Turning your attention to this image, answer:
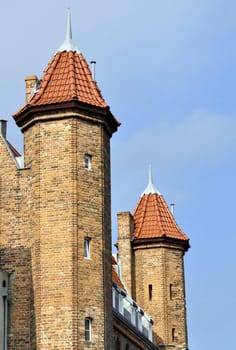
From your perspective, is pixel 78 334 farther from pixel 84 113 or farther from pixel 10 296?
pixel 84 113

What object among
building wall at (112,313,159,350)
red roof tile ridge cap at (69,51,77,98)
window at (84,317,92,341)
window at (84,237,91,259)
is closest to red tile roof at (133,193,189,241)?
building wall at (112,313,159,350)

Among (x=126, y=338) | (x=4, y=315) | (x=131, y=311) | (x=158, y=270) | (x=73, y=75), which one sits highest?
(x=73, y=75)

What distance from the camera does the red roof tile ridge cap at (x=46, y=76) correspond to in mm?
38888

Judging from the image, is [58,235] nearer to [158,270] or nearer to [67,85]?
[67,85]

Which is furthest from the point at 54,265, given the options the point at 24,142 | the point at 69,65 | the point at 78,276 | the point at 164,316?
the point at 164,316

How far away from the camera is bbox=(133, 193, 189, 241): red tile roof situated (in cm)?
5678

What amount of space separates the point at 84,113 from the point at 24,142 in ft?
8.78

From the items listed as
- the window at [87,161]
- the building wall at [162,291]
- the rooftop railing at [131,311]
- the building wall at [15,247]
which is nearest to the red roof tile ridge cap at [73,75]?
the window at [87,161]

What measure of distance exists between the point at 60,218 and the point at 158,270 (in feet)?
65.6

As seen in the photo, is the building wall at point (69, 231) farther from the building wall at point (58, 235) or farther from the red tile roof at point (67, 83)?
the red tile roof at point (67, 83)

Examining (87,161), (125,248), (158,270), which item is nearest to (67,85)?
(87,161)

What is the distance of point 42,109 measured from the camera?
126ft

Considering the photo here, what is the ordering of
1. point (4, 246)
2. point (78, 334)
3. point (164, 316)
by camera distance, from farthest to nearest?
point (164, 316)
point (4, 246)
point (78, 334)

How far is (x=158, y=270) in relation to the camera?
56188 millimetres
